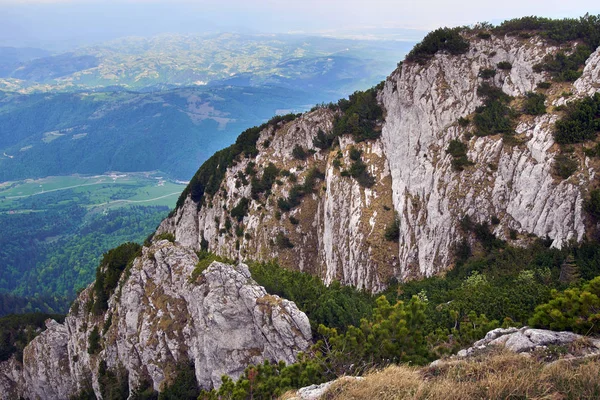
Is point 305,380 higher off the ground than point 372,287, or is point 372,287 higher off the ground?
point 305,380

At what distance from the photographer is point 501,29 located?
46.5m

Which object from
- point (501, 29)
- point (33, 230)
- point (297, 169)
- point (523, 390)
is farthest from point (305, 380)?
point (33, 230)

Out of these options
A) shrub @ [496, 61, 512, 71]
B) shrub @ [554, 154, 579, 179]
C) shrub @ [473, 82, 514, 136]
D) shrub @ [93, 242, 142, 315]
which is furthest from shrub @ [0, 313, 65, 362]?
shrub @ [496, 61, 512, 71]

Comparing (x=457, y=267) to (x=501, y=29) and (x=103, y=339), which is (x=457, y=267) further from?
(x=103, y=339)

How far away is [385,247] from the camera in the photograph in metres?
43.8

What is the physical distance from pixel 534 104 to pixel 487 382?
36176 mm

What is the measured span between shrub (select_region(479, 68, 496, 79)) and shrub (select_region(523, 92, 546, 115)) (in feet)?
20.0

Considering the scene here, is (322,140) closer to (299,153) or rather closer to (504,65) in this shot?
(299,153)

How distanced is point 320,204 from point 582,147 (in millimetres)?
31752

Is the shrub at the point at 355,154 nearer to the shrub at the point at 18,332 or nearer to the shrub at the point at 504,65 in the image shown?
the shrub at the point at 504,65

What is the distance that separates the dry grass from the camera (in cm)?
981

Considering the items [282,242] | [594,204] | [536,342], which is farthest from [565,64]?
[282,242]

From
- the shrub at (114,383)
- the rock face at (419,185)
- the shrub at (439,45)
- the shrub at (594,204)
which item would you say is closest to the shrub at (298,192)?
the rock face at (419,185)

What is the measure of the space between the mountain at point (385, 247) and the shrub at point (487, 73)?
Answer: 0.33 metres
